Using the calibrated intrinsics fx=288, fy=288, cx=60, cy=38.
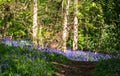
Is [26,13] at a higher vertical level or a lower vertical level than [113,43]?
higher

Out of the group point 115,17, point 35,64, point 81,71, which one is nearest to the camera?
point 35,64

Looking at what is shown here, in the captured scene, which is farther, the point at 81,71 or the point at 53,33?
the point at 53,33

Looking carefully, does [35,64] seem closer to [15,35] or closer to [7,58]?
[7,58]

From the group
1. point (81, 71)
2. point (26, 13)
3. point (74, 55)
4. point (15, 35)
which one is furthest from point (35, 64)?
point (15, 35)

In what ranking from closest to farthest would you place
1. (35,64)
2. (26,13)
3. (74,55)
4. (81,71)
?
(35,64) → (81,71) → (74,55) → (26,13)

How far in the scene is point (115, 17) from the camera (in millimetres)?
12391

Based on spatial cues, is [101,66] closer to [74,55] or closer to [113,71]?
[113,71]

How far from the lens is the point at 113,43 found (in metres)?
13.5

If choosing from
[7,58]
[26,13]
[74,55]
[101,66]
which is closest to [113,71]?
[101,66]

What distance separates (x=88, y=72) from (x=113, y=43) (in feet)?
5.96

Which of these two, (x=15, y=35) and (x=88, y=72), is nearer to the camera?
(x=88, y=72)

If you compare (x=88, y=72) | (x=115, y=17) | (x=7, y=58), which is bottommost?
(x=88, y=72)

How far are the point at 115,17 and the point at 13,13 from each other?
1744 cm

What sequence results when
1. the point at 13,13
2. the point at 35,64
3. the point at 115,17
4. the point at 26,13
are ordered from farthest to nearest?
1. the point at 26,13
2. the point at 13,13
3. the point at 115,17
4. the point at 35,64
